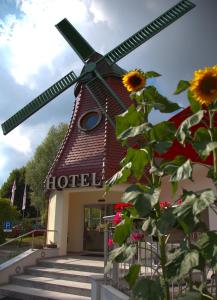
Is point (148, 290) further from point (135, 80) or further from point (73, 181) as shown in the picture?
point (73, 181)

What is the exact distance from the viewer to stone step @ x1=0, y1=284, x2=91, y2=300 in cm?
731

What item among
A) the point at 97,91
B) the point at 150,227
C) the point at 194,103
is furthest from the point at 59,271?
the point at 194,103

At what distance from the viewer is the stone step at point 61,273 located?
8208 millimetres

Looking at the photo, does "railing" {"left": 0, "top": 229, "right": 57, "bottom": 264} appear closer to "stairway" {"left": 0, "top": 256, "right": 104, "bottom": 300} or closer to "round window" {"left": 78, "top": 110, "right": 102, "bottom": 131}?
"stairway" {"left": 0, "top": 256, "right": 104, "bottom": 300}

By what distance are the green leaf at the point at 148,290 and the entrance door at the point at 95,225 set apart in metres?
10.7

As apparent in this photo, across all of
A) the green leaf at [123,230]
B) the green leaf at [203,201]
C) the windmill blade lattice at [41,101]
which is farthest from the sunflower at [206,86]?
the windmill blade lattice at [41,101]

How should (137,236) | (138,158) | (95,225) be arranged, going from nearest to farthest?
(138,158), (137,236), (95,225)

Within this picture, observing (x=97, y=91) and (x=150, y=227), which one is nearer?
(x=150, y=227)

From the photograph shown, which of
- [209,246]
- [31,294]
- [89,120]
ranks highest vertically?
[89,120]

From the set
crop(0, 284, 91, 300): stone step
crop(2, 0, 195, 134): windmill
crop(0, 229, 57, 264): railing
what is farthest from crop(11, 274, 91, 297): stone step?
crop(2, 0, 195, 134): windmill

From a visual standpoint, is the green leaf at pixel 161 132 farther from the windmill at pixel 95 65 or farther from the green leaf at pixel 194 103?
the windmill at pixel 95 65

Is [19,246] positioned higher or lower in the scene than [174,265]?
lower

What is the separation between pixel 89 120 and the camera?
13078 millimetres

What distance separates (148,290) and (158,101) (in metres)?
1.34
